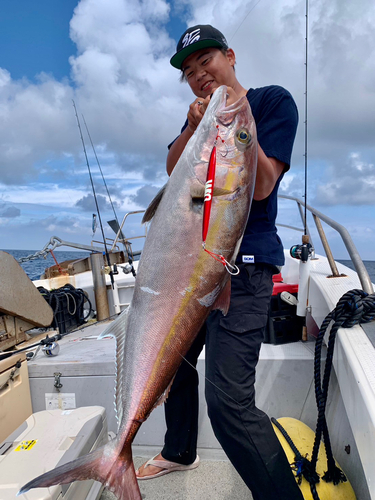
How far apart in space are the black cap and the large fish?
44 centimetres

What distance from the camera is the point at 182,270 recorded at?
62.4 inches

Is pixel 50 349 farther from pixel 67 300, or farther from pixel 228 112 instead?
pixel 228 112

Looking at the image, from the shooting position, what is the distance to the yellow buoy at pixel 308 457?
1899 mm

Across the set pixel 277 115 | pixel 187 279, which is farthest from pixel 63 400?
pixel 277 115

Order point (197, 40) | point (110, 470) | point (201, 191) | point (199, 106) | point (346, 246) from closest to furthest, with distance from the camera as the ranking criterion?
point (110, 470) → point (201, 191) → point (199, 106) → point (197, 40) → point (346, 246)

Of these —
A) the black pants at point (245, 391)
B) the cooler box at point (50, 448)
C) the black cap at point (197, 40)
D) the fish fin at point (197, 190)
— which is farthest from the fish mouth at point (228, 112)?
the cooler box at point (50, 448)

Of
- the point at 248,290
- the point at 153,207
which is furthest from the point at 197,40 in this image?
the point at 248,290

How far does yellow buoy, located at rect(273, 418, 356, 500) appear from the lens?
1.90m

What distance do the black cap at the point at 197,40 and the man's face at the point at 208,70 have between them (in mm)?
36

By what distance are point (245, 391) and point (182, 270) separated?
730 mm

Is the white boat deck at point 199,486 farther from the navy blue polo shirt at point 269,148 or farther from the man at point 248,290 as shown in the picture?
the navy blue polo shirt at point 269,148

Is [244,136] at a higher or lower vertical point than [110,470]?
higher

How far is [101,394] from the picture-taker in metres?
2.74

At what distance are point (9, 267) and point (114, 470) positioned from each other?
229 centimetres
